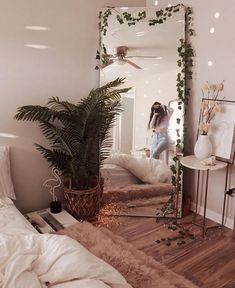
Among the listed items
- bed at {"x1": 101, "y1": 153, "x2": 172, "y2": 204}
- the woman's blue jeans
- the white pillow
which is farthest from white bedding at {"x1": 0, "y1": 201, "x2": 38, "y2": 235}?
the woman's blue jeans

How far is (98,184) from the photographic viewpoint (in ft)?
9.12

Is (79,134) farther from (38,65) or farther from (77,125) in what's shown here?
(38,65)

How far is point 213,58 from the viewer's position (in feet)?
8.41

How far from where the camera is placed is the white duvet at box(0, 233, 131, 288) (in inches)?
46.5

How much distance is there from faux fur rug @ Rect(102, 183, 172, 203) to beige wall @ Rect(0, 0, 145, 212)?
58 cm

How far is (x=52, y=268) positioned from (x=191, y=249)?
142cm

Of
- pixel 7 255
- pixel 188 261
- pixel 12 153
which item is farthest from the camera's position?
pixel 12 153

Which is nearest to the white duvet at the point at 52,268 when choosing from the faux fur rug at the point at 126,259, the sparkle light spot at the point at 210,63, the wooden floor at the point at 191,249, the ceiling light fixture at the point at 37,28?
the faux fur rug at the point at 126,259

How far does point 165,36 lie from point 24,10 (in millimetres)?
1175

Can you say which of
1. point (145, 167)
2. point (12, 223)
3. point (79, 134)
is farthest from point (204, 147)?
point (12, 223)

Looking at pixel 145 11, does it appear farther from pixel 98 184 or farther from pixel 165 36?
pixel 98 184

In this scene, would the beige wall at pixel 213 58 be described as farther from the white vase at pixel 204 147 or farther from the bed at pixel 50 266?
the bed at pixel 50 266

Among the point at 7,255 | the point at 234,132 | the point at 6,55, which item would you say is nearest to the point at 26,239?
the point at 7,255

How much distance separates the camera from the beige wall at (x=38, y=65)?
8.00ft
